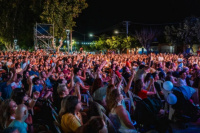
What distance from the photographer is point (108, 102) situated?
3.85 m

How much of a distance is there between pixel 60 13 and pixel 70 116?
99.2 feet

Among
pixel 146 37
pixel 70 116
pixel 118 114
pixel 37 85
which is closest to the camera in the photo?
pixel 70 116

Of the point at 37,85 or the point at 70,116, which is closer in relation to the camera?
the point at 70,116

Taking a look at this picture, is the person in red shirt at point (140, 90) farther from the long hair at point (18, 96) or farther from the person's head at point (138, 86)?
the long hair at point (18, 96)

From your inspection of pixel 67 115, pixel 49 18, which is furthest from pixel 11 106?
pixel 49 18

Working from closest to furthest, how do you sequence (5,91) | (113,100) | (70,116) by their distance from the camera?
(70,116) < (113,100) < (5,91)

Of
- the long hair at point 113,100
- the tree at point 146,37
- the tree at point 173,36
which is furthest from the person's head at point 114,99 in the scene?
the tree at point 146,37

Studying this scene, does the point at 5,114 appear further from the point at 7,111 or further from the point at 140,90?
the point at 140,90

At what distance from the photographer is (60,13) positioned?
32.0 meters

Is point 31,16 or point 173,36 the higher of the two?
point 31,16

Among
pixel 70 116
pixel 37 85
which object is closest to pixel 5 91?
pixel 37 85

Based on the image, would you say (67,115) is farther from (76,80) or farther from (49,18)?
(49,18)

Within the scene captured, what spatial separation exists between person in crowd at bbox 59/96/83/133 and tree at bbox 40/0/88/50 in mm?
28131

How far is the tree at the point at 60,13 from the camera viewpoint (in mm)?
31281
